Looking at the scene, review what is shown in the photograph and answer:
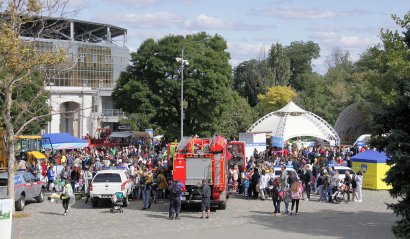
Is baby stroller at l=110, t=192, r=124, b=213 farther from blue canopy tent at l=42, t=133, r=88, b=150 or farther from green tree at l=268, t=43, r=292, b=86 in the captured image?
green tree at l=268, t=43, r=292, b=86

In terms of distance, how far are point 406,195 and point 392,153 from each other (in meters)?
1.23

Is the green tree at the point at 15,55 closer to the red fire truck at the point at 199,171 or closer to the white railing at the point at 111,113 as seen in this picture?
the red fire truck at the point at 199,171

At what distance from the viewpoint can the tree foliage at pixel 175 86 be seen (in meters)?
52.4

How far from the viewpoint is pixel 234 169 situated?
29672 millimetres

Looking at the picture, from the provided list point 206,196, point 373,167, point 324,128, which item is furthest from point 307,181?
point 324,128

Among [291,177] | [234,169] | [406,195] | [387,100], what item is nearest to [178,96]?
[234,169]

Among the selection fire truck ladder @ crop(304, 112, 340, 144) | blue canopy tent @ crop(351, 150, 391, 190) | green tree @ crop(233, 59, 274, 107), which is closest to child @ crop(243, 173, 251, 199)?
blue canopy tent @ crop(351, 150, 391, 190)

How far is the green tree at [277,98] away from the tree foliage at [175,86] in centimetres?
2662

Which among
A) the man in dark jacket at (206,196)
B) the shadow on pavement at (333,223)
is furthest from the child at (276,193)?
the man in dark jacket at (206,196)

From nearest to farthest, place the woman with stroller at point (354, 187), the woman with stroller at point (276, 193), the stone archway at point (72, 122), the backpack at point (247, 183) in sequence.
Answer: the woman with stroller at point (276, 193) → the woman with stroller at point (354, 187) → the backpack at point (247, 183) → the stone archway at point (72, 122)

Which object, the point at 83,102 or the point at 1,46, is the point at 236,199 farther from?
the point at 83,102

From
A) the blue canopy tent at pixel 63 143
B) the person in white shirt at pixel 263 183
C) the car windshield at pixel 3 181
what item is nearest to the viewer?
the car windshield at pixel 3 181

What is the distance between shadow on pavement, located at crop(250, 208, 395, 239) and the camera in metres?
19.4

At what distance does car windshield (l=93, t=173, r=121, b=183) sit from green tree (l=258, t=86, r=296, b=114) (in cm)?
5675
